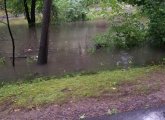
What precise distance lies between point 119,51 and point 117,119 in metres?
11.4

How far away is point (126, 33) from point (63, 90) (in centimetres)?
987

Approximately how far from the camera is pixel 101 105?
7633 mm

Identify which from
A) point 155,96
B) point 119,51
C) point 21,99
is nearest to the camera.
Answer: point 155,96

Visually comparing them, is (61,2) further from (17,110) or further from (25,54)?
(17,110)

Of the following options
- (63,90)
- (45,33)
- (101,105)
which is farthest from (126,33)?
(101,105)

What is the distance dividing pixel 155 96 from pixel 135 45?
1087 cm

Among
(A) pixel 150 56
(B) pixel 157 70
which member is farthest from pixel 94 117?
(A) pixel 150 56

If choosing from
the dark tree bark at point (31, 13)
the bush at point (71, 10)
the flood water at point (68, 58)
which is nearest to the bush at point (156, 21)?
the flood water at point (68, 58)

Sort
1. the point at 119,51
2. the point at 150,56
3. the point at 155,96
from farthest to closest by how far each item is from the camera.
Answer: the point at 119,51
the point at 150,56
the point at 155,96

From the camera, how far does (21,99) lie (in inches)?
347

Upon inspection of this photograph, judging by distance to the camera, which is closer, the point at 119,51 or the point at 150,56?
the point at 150,56

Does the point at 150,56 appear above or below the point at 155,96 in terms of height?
below

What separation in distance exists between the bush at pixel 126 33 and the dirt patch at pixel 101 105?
9632 millimetres

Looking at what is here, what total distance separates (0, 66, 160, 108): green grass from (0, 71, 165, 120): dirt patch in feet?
1.02
